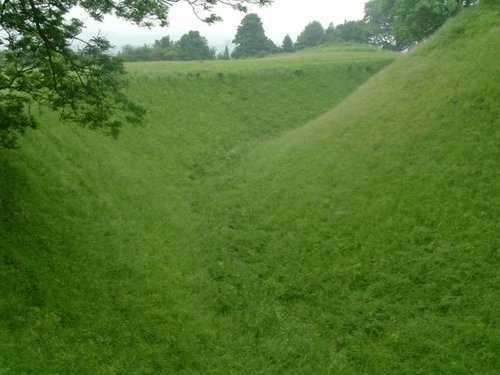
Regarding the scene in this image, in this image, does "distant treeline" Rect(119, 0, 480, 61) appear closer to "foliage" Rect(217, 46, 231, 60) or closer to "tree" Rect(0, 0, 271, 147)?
"foliage" Rect(217, 46, 231, 60)

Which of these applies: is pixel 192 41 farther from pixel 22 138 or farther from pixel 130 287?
pixel 130 287

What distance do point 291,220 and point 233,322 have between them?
→ 6034mm

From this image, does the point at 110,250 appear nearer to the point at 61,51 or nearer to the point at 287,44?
the point at 61,51

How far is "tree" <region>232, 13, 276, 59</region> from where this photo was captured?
78.6 meters

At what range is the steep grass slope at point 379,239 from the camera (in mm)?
13742

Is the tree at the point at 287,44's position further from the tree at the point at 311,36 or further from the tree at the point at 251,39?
the tree at the point at 311,36

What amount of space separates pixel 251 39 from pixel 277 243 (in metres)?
65.9

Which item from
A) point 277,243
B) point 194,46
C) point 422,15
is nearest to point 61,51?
point 277,243

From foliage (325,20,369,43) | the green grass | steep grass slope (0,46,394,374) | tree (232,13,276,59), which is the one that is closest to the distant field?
steep grass slope (0,46,394,374)

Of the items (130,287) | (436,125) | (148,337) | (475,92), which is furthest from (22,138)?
(475,92)

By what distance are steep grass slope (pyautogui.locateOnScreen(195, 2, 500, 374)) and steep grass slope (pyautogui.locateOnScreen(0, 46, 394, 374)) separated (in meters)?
1.29

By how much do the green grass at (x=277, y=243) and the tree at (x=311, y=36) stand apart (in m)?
61.7

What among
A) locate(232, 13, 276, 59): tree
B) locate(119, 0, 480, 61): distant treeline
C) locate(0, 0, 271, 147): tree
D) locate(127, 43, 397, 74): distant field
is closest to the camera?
locate(0, 0, 271, 147): tree

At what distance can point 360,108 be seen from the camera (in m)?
28.2
